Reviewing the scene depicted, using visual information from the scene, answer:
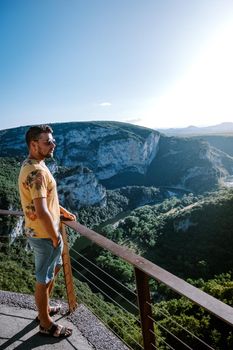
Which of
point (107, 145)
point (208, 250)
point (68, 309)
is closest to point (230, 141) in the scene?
point (107, 145)

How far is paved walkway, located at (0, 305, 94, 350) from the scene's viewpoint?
2684 millimetres

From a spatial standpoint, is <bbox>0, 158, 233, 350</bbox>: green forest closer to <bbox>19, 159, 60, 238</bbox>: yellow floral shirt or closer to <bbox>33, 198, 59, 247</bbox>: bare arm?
<bbox>19, 159, 60, 238</bbox>: yellow floral shirt

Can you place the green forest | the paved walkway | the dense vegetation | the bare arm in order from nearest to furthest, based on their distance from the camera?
1. the bare arm
2. the paved walkway
3. the green forest
4. the dense vegetation

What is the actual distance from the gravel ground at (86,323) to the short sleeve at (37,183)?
1.28 m

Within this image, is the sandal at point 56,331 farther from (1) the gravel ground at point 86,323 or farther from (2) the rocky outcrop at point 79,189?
(2) the rocky outcrop at point 79,189

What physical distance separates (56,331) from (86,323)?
347 mm

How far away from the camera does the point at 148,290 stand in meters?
2.00

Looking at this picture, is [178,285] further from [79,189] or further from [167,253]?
[79,189]

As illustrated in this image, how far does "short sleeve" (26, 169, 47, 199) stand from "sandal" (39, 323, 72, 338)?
1120 millimetres

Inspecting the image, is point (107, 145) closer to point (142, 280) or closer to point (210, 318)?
point (210, 318)

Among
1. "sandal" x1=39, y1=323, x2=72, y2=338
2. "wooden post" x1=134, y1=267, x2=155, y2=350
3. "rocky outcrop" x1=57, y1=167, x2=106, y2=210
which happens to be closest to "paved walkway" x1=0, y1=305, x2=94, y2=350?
"sandal" x1=39, y1=323, x2=72, y2=338

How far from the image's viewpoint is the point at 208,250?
1829 inches

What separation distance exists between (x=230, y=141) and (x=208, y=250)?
478 ft

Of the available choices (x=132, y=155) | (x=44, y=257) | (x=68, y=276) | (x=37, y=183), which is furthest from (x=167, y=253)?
(x=132, y=155)
